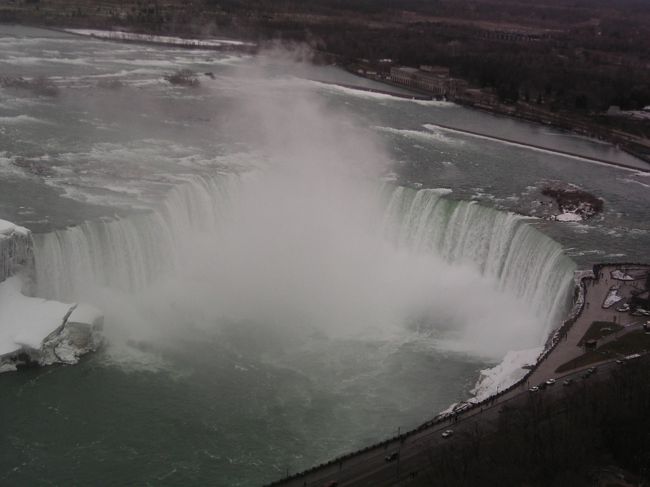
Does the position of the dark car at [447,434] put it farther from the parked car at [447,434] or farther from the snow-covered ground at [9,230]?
the snow-covered ground at [9,230]

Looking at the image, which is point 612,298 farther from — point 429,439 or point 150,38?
point 150,38

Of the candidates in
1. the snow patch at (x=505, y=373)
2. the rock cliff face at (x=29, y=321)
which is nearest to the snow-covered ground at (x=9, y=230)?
the rock cliff face at (x=29, y=321)

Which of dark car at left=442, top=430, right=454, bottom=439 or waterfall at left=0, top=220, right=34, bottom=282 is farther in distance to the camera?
waterfall at left=0, top=220, right=34, bottom=282

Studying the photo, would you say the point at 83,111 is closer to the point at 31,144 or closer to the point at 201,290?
the point at 31,144

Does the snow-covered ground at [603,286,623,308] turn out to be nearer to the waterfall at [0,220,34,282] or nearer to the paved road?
the paved road

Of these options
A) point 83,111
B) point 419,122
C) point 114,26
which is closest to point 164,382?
point 83,111

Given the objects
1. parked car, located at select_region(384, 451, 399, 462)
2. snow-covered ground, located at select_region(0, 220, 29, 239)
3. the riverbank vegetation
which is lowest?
parked car, located at select_region(384, 451, 399, 462)

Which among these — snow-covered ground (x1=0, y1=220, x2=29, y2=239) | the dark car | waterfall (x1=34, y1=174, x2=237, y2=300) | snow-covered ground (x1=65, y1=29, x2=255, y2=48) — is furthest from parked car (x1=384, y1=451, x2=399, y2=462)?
snow-covered ground (x1=65, y1=29, x2=255, y2=48)
